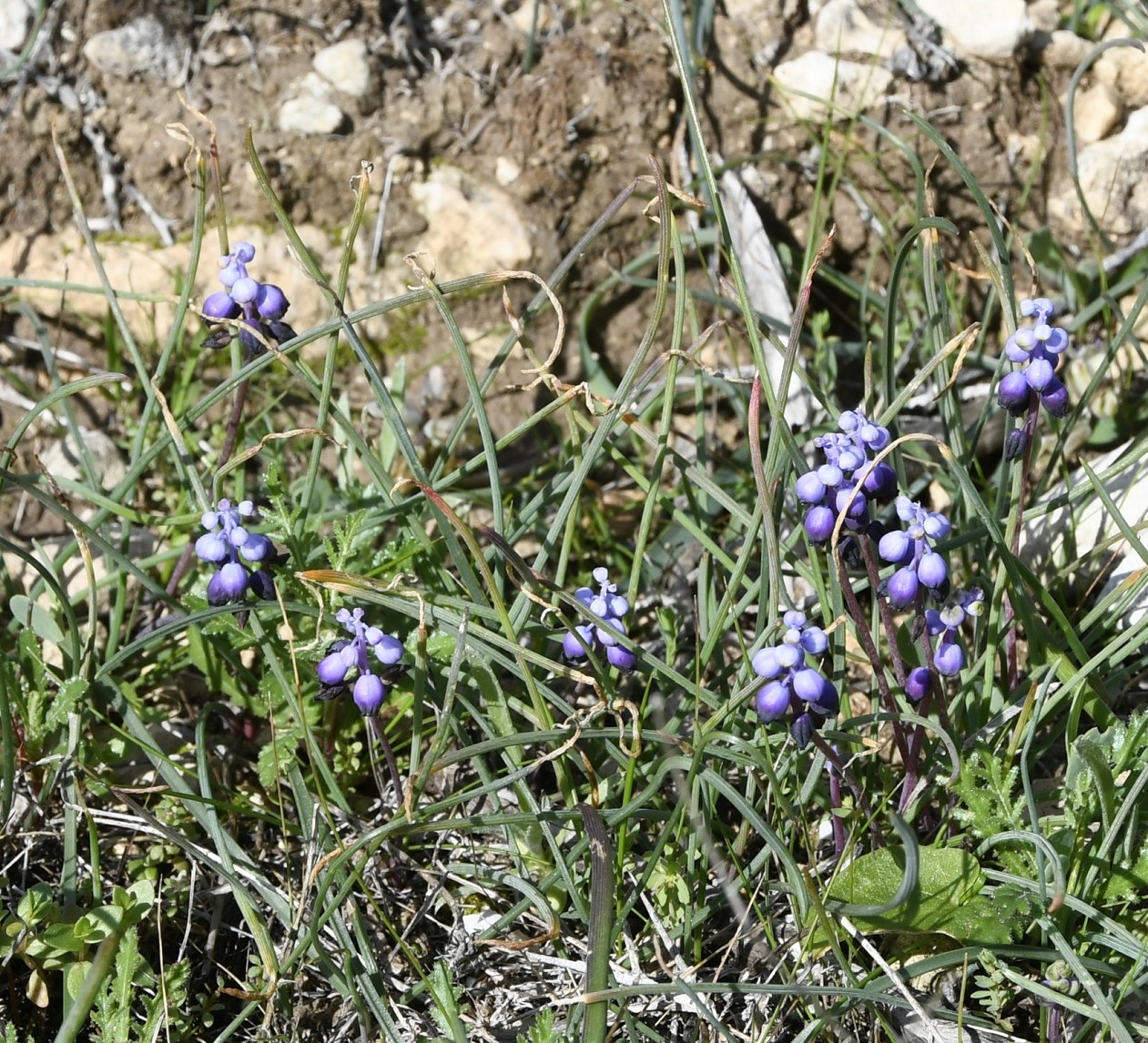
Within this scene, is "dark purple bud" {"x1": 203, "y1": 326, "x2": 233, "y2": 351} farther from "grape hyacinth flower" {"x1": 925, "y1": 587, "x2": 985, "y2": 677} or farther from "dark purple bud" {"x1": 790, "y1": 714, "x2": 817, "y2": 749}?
"grape hyacinth flower" {"x1": 925, "y1": 587, "x2": 985, "y2": 677}

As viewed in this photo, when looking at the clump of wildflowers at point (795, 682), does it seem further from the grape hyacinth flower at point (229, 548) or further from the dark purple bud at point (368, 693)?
the grape hyacinth flower at point (229, 548)

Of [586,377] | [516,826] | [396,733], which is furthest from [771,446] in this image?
[586,377]

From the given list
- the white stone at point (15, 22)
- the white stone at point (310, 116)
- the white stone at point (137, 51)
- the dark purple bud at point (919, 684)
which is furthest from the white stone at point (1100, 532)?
the white stone at point (15, 22)

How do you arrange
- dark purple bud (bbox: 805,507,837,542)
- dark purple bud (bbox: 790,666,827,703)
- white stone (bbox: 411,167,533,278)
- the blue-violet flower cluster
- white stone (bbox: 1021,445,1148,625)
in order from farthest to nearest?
1. white stone (bbox: 411,167,533,278)
2. white stone (bbox: 1021,445,1148,625)
3. the blue-violet flower cluster
4. dark purple bud (bbox: 805,507,837,542)
5. dark purple bud (bbox: 790,666,827,703)

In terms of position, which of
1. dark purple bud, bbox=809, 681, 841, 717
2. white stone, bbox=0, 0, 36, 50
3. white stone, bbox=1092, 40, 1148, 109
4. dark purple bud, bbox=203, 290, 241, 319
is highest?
white stone, bbox=1092, 40, 1148, 109

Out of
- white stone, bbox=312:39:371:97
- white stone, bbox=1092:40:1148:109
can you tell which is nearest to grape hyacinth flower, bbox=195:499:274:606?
white stone, bbox=312:39:371:97

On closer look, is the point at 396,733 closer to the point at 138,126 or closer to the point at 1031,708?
the point at 1031,708

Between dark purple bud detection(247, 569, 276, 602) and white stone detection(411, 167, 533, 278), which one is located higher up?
white stone detection(411, 167, 533, 278)
